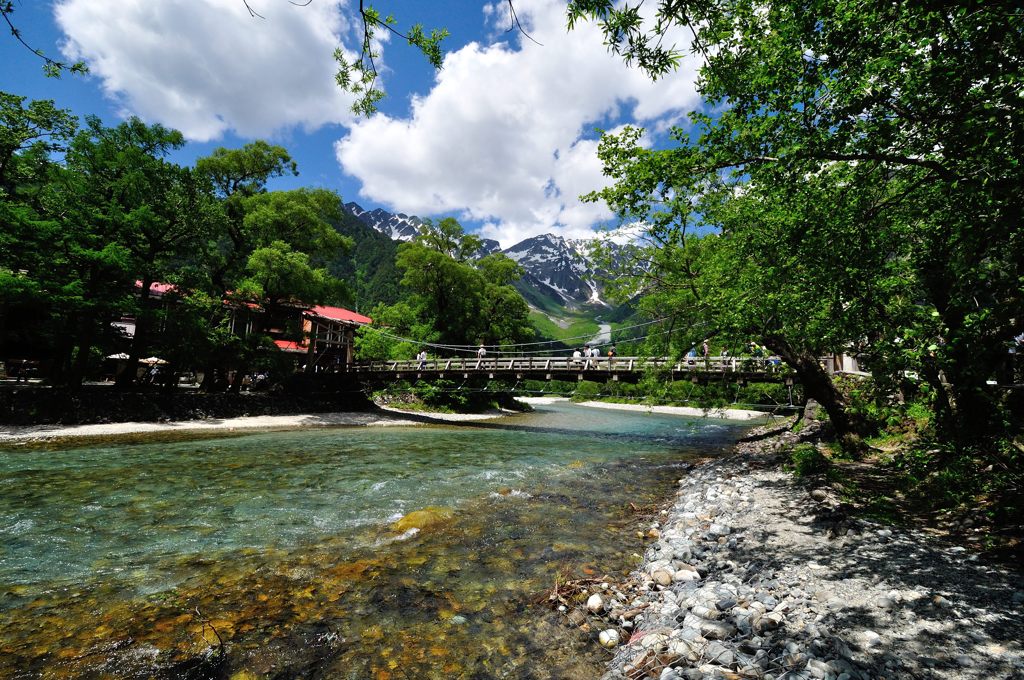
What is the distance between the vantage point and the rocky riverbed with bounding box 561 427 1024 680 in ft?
9.47

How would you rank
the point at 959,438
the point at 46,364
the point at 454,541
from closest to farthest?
the point at 959,438 → the point at 454,541 → the point at 46,364

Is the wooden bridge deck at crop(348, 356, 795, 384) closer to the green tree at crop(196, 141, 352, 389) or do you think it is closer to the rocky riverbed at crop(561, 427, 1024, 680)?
the green tree at crop(196, 141, 352, 389)

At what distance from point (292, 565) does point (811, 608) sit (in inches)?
225

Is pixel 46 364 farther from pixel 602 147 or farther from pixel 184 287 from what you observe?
pixel 602 147

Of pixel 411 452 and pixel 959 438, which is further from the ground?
pixel 959 438

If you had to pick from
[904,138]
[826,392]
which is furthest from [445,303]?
[904,138]

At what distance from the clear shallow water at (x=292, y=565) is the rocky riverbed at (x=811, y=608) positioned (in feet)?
2.00

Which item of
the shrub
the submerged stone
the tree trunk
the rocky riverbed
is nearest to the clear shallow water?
the submerged stone

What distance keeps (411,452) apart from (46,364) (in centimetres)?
2139

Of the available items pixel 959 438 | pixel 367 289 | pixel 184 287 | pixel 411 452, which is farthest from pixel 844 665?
pixel 367 289

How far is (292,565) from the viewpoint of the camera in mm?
5324

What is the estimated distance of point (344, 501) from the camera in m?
8.30

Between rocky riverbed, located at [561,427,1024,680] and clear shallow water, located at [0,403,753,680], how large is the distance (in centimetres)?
61

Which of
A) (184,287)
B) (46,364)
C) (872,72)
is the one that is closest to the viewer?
(872,72)
